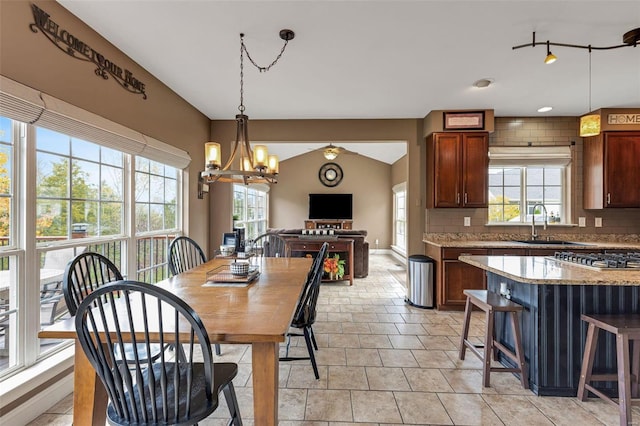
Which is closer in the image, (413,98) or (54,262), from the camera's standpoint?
(54,262)

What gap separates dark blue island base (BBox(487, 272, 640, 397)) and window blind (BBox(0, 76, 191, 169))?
337 centimetres

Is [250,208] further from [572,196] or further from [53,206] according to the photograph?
[572,196]

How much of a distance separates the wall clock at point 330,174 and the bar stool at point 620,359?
7540mm

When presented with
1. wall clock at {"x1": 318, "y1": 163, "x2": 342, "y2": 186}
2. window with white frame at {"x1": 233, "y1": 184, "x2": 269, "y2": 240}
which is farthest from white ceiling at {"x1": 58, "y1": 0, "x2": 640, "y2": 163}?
wall clock at {"x1": 318, "y1": 163, "x2": 342, "y2": 186}

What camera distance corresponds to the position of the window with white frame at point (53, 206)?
182 cm

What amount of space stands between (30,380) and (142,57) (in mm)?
2515

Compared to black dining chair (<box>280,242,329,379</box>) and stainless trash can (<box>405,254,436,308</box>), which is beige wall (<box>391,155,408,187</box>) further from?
black dining chair (<box>280,242,329,379</box>)

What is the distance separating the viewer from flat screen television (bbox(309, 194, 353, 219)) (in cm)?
898

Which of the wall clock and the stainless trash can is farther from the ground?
the wall clock

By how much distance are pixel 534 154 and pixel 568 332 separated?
298 cm

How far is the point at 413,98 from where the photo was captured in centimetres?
360

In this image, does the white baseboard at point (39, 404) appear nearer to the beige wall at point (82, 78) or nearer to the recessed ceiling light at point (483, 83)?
the beige wall at point (82, 78)

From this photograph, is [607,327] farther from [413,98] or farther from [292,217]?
[292,217]

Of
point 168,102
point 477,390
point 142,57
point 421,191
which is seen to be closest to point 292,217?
point 421,191
